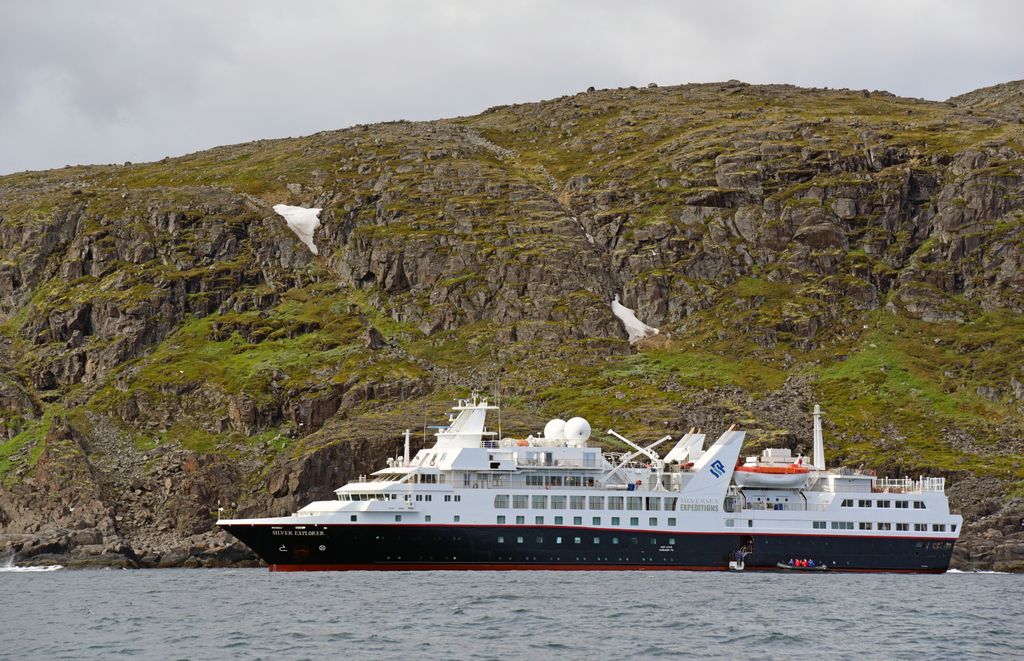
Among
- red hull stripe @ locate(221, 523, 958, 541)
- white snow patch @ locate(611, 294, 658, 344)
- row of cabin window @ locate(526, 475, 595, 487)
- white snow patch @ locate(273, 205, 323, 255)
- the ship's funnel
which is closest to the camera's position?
red hull stripe @ locate(221, 523, 958, 541)

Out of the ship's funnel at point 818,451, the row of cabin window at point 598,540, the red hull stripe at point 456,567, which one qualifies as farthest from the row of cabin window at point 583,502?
the ship's funnel at point 818,451

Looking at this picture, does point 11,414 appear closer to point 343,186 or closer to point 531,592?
point 343,186

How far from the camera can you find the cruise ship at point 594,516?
85375 mm

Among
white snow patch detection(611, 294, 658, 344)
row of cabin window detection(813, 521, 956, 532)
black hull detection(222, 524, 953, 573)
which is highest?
white snow patch detection(611, 294, 658, 344)

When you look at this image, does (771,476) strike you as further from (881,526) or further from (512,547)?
(512,547)

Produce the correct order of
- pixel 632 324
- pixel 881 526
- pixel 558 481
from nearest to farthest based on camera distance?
1. pixel 558 481
2. pixel 881 526
3. pixel 632 324

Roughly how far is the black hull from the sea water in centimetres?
248

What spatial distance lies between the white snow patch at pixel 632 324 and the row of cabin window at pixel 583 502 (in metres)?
60.3

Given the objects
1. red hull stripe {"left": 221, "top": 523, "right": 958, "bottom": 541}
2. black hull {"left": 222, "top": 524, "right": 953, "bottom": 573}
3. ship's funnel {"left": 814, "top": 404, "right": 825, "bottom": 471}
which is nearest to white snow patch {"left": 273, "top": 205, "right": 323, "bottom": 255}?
ship's funnel {"left": 814, "top": 404, "right": 825, "bottom": 471}

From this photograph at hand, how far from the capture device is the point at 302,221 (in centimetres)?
17325

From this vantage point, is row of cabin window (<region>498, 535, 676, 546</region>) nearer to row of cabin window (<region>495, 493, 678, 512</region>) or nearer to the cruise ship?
the cruise ship

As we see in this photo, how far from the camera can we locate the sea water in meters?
51.4

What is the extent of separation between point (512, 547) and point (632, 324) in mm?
69977

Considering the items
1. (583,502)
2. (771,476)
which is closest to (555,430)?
(583,502)
